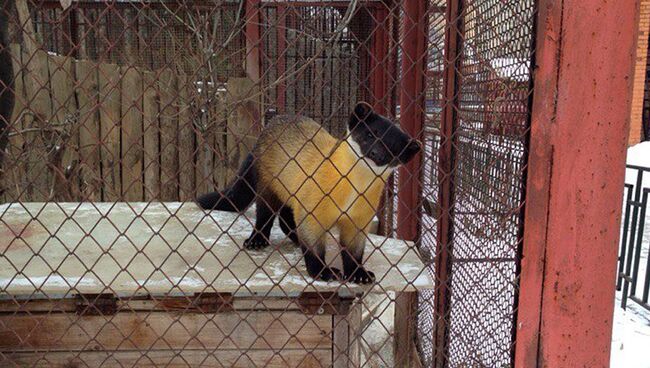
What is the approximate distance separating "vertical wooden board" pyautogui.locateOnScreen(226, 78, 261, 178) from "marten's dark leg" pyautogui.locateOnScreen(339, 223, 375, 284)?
2.32 m

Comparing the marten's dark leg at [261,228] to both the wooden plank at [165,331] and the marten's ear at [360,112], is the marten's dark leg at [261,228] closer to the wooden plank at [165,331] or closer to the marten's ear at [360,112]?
A: the wooden plank at [165,331]

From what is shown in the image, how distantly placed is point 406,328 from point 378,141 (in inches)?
61.1

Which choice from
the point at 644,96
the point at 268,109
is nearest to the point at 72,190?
the point at 268,109

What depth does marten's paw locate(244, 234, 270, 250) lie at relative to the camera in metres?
3.06

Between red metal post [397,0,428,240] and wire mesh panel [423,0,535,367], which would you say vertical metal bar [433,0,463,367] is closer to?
wire mesh panel [423,0,535,367]

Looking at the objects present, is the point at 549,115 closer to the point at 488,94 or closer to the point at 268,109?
the point at 488,94

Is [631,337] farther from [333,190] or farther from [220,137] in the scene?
[220,137]

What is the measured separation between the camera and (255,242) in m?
3.08

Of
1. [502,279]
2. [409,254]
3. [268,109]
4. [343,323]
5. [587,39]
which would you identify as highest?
[587,39]

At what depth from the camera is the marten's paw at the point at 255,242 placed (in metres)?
3.06

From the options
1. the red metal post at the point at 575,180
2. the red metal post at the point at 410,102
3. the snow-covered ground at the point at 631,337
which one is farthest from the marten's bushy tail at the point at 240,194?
the snow-covered ground at the point at 631,337

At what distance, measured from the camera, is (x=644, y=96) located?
40.1 feet

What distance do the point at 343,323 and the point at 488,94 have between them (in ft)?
4.32

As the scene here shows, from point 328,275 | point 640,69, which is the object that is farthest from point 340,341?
point 640,69
